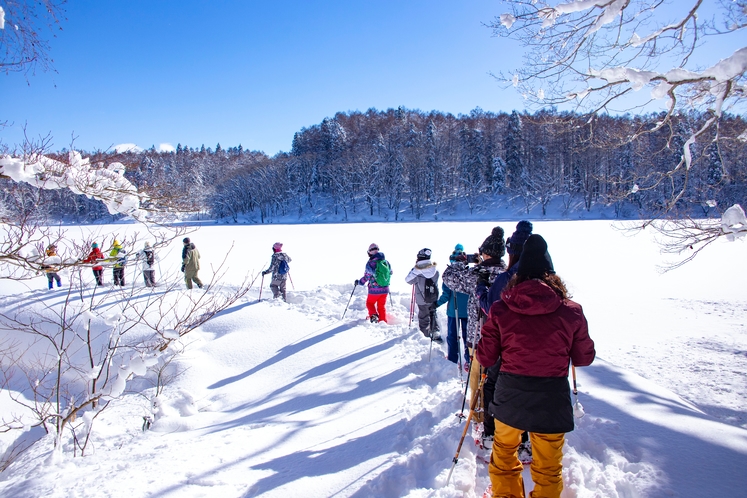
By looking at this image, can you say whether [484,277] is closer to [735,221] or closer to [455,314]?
[455,314]

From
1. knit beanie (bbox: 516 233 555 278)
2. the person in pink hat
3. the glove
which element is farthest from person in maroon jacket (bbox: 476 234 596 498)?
the person in pink hat

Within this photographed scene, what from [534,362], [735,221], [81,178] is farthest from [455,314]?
[81,178]

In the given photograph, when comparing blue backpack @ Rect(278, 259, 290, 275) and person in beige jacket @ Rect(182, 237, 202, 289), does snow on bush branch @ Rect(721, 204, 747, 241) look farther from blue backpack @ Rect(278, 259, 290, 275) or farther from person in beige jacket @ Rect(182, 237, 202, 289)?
person in beige jacket @ Rect(182, 237, 202, 289)

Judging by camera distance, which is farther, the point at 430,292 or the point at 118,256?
the point at 430,292

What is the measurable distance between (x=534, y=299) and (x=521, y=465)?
3.53ft

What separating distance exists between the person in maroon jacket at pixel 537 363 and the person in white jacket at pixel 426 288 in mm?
3354

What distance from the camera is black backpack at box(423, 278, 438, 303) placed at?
5777 mm

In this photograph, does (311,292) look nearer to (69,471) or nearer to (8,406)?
(8,406)

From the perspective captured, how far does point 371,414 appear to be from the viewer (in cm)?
385

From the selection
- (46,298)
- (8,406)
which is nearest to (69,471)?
(8,406)

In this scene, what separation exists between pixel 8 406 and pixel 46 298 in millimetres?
3960

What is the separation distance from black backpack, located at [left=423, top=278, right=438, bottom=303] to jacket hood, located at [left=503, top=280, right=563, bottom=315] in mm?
3600

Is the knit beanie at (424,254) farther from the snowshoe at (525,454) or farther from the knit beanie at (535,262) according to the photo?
the knit beanie at (535,262)

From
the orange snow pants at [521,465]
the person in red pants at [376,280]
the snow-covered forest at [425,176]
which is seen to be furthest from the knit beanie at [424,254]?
the snow-covered forest at [425,176]
